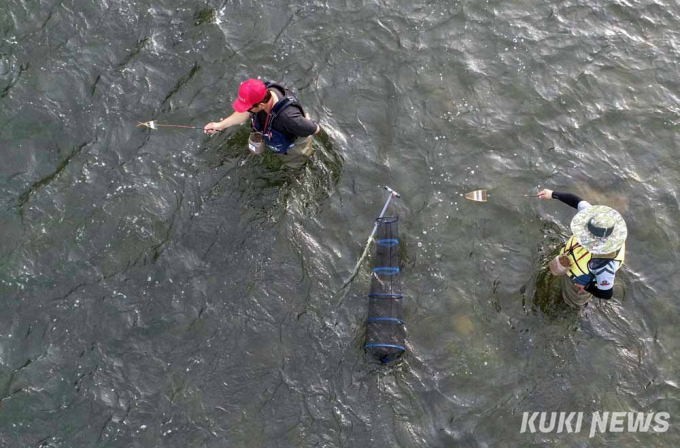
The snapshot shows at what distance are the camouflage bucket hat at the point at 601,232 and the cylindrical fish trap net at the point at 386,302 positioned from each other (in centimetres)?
282

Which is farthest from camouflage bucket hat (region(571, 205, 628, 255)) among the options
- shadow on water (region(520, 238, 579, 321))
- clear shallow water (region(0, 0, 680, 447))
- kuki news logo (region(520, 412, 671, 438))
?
kuki news logo (region(520, 412, 671, 438))

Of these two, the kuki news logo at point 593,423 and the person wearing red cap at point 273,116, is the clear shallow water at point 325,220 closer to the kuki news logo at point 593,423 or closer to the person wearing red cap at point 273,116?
the kuki news logo at point 593,423

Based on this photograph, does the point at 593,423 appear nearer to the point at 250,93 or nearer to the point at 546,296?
the point at 546,296

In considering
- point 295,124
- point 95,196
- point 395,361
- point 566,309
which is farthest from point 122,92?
point 566,309

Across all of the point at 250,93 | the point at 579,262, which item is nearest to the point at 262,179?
the point at 250,93

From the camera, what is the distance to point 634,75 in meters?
11.9

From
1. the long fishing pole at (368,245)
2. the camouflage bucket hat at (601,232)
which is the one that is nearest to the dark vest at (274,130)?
the long fishing pole at (368,245)

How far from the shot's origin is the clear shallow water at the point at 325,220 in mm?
9062

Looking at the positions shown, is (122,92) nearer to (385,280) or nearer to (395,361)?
(385,280)

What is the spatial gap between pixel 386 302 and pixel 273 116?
332 centimetres

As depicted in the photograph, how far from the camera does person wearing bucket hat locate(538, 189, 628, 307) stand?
8.30 m

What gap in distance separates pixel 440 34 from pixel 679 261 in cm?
595

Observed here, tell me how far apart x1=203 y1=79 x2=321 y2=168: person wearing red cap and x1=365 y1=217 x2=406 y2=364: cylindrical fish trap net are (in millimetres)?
1940

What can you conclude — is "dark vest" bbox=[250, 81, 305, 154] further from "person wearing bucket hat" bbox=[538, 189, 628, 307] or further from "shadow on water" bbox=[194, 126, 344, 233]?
"person wearing bucket hat" bbox=[538, 189, 628, 307]
